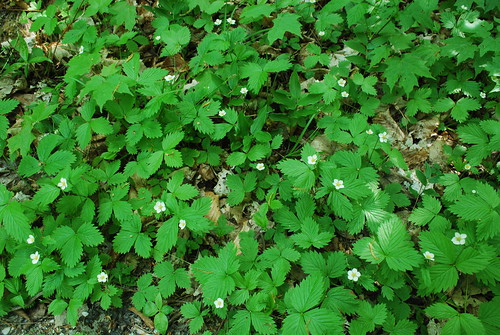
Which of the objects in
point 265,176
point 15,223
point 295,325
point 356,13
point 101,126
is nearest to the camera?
point 295,325

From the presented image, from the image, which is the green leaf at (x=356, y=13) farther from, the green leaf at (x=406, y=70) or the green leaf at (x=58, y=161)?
the green leaf at (x=58, y=161)

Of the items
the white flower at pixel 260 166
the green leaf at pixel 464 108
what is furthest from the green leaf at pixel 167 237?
the green leaf at pixel 464 108

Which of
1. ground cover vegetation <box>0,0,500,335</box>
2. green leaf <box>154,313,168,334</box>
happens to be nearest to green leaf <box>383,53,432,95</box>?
ground cover vegetation <box>0,0,500,335</box>

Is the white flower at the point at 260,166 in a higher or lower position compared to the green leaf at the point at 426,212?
higher

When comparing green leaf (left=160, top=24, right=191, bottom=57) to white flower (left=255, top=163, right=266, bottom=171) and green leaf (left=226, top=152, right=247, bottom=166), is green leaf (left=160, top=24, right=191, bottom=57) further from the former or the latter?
white flower (left=255, top=163, right=266, bottom=171)

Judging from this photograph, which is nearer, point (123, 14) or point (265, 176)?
point (265, 176)

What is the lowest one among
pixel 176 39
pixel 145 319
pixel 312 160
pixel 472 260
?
pixel 145 319

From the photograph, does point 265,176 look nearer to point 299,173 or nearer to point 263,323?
point 299,173

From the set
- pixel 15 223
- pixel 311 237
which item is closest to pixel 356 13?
pixel 311 237

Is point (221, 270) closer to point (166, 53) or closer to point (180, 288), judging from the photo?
point (180, 288)
